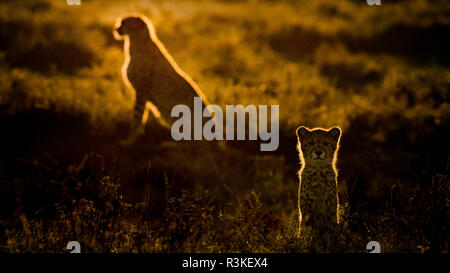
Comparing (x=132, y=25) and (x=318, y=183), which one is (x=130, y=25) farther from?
(x=318, y=183)

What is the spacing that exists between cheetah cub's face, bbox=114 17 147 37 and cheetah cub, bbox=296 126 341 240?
4209mm

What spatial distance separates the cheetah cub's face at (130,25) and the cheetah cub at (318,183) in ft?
13.8

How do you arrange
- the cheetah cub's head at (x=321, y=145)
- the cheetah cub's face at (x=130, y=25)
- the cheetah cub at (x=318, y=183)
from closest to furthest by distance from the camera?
the cheetah cub at (x=318, y=183) → the cheetah cub's head at (x=321, y=145) → the cheetah cub's face at (x=130, y=25)

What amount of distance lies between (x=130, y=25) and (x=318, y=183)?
4.67 m

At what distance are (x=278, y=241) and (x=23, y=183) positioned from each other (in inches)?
147

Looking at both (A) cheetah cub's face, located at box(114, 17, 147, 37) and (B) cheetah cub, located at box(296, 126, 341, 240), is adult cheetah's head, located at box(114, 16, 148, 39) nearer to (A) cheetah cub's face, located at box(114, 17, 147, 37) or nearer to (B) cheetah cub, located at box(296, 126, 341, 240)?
(A) cheetah cub's face, located at box(114, 17, 147, 37)

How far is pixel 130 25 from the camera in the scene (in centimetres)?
897

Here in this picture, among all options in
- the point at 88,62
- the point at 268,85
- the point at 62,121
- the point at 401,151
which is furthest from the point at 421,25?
the point at 62,121

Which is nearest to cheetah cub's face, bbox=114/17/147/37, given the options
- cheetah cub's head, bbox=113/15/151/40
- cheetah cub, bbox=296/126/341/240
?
cheetah cub's head, bbox=113/15/151/40

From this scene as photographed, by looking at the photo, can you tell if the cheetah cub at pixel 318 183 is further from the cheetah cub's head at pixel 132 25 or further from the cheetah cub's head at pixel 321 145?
the cheetah cub's head at pixel 132 25

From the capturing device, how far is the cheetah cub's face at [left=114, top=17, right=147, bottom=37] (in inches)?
353

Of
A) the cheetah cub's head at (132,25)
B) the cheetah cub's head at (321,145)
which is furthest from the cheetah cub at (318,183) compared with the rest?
the cheetah cub's head at (132,25)

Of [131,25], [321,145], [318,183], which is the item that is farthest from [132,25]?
[318,183]

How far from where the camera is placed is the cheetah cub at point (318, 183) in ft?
16.6
